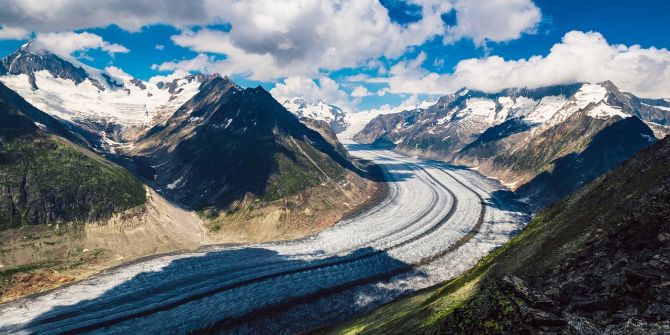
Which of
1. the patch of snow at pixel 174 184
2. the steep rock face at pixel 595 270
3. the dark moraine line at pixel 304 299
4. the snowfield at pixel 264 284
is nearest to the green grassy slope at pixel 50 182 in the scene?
the snowfield at pixel 264 284

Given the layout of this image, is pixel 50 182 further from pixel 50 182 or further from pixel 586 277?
pixel 586 277

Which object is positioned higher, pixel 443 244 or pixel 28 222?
pixel 28 222

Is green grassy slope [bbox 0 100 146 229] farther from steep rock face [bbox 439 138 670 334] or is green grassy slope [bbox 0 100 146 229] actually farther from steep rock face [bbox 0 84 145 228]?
steep rock face [bbox 439 138 670 334]

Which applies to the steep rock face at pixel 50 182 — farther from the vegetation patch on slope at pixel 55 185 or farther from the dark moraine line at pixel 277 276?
the dark moraine line at pixel 277 276

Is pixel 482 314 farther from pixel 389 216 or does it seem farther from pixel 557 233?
pixel 389 216

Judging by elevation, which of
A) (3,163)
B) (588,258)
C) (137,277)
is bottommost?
(137,277)

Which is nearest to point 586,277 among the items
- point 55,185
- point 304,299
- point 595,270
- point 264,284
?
Answer: point 595,270

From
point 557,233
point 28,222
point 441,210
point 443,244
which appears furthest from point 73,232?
point 441,210

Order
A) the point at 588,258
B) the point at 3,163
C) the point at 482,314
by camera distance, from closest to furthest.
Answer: the point at 482,314 < the point at 588,258 < the point at 3,163
